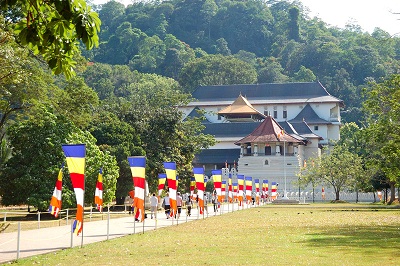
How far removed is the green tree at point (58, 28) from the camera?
7504mm

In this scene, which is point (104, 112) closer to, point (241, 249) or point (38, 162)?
point (38, 162)

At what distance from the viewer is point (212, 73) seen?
483 feet

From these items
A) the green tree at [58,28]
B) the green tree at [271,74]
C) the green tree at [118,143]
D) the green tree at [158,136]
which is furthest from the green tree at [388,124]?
the green tree at [271,74]

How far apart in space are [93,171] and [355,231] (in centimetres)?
1752

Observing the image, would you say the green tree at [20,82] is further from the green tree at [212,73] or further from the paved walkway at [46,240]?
the green tree at [212,73]

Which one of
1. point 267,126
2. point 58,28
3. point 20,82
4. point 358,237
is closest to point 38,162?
point 20,82

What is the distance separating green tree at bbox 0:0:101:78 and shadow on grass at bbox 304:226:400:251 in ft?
41.0

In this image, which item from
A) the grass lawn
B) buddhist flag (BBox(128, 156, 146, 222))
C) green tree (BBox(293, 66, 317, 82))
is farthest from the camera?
green tree (BBox(293, 66, 317, 82))

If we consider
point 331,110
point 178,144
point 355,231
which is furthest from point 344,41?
point 355,231

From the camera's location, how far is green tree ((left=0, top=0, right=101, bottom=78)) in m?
7.50

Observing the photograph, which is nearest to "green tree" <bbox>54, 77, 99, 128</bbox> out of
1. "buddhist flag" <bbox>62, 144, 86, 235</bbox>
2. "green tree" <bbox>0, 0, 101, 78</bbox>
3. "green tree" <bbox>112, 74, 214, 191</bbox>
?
"green tree" <bbox>112, 74, 214, 191</bbox>

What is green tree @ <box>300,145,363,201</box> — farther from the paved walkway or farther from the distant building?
the paved walkway

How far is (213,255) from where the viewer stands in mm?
16984

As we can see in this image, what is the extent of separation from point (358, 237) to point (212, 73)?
125m
